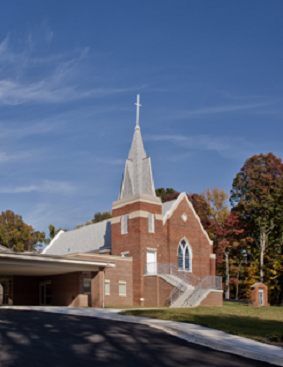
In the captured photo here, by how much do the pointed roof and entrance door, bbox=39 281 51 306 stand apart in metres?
9.62

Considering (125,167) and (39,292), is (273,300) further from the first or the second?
(39,292)

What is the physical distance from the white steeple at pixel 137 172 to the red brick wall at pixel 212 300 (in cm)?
1061

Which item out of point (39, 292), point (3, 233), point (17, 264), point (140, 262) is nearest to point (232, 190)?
point (140, 262)

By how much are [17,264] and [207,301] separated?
42.3 feet

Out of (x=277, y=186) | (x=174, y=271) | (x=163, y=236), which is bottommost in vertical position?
(x=174, y=271)

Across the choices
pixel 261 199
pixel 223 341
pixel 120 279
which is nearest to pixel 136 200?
pixel 120 279

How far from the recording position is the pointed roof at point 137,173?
125 ft

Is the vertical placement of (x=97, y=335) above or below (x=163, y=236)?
below

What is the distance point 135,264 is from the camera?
34250mm

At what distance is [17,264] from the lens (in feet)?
84.2

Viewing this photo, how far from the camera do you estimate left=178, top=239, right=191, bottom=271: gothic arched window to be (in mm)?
37469

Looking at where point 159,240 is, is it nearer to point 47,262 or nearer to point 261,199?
point 47,262

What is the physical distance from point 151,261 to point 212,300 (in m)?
6.21

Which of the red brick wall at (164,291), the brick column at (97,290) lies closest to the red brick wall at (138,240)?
the red brick wall at (164,291)
